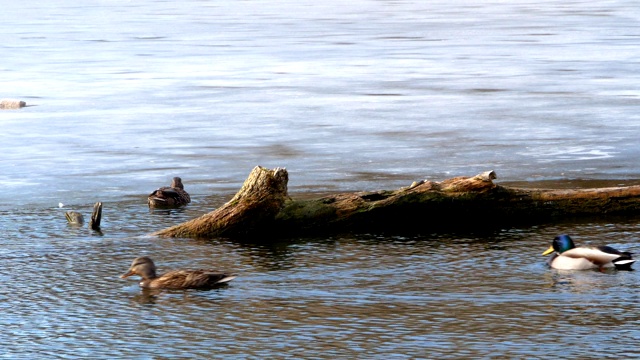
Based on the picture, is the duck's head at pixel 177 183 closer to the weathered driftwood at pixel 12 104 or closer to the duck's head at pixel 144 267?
the duck's head at pixel 144 267

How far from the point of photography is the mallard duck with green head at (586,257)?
10.2m

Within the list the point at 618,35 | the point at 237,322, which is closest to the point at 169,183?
the point at 237,322

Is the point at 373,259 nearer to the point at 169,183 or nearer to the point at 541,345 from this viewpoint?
the point at 541,345

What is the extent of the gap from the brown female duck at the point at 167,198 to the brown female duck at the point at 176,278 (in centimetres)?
305

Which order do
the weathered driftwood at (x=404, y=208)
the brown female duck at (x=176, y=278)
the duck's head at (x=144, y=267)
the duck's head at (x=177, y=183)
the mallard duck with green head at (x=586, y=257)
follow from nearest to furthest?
the brown female duck at (x=176, y=278) < the duck's head at (x=144, y=267) < the mallard duck with green head at (x=586, y=257) < the weathered driftwood at (x=404, y=208) < the duck's head at (x=177, y=183)

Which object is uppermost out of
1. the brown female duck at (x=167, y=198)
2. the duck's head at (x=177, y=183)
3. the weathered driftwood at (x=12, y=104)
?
the weathered driftwood at (x=12, y=104)

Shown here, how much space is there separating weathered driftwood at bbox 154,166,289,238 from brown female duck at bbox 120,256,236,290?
68.1 inches

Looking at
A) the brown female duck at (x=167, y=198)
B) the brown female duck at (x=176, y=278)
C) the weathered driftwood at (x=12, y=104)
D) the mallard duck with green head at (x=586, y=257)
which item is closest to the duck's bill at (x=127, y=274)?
the brown female duck at (x=176, y=278)

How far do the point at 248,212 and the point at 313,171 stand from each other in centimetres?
334

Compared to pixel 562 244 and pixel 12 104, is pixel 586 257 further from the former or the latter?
pixel 12 104

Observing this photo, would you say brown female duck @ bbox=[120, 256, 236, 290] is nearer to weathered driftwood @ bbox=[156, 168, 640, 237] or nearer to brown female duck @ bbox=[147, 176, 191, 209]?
weathered driftwood @ bbox=[156, 168, 640, 237]

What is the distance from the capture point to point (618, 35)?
1246 inches

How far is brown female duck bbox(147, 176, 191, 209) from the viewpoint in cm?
1320

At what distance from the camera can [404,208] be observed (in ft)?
39.5
